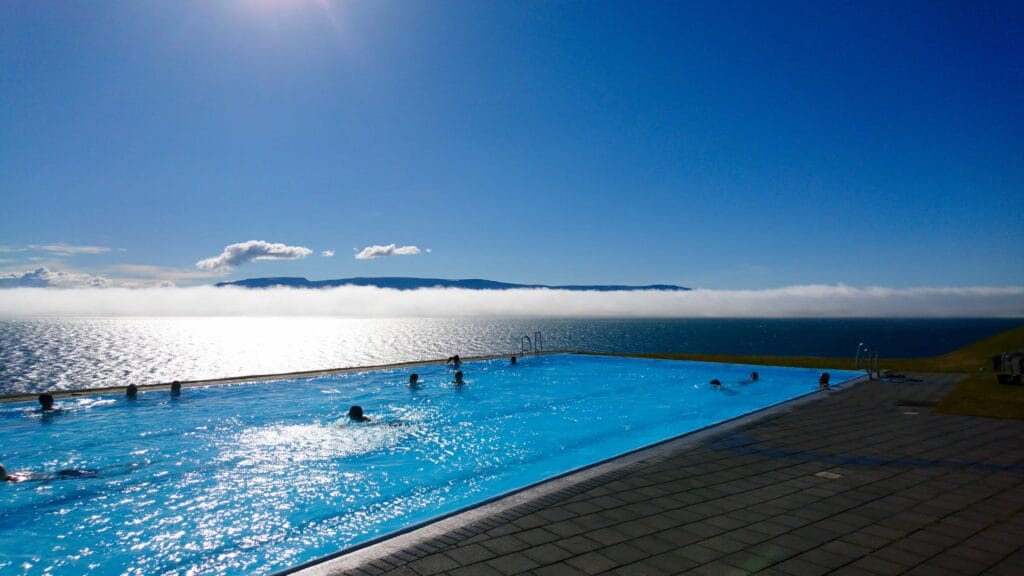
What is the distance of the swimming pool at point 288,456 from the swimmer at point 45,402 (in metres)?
0.36

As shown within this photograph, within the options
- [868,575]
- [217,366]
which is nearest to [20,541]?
[868,575]

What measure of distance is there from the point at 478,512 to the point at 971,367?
21946 mm

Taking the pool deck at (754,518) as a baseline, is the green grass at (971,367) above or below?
above

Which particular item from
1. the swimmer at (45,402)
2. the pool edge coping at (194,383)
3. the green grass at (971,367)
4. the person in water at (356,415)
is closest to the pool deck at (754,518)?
the green grass at (971,367)

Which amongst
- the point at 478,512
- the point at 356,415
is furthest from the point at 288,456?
the point at 478,512

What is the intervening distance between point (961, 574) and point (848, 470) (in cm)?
327

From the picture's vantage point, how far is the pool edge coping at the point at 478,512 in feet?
15.2

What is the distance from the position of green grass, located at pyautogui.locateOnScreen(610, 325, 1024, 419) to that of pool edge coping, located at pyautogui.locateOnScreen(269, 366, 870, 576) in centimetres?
658

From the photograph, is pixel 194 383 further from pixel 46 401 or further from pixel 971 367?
pixel 971 367

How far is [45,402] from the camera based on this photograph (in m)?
15.2

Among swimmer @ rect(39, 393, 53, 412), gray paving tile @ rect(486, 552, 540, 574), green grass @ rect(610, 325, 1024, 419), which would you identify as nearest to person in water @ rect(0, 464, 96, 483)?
swimmer @ rect(39, 393, 53, 412)

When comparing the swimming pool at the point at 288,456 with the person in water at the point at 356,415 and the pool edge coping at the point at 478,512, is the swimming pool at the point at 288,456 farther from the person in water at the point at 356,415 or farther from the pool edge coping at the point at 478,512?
the pool edge coping at the point at 478,512

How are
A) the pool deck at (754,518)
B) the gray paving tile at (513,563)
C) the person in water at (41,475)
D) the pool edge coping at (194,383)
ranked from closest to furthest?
the gray paving tile at (513,563) < the pool deck at (754,518) < the person in water at (41,475) < the pool edge coping at (194,383)

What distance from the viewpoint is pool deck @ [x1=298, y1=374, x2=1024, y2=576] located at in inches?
179
